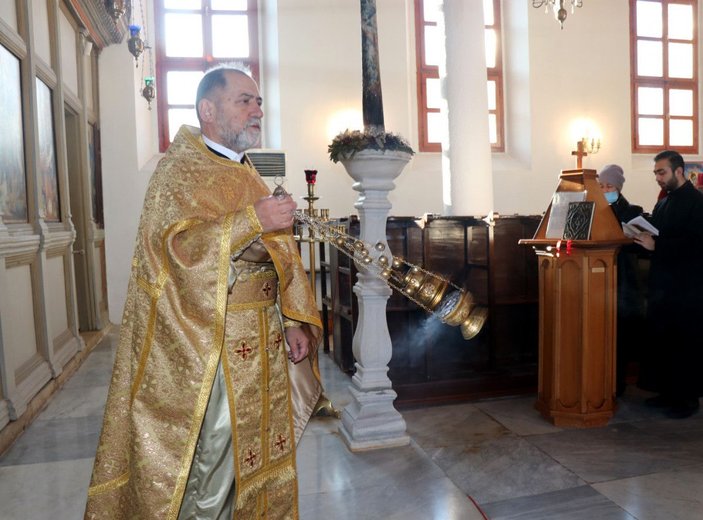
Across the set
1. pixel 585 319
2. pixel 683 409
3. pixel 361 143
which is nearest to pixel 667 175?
pixel 585 319

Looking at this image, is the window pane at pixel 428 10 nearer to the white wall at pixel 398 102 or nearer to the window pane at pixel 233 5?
the white wall at pixel 398 102

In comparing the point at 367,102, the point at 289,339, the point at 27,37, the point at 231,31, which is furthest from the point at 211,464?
the point at 231,31

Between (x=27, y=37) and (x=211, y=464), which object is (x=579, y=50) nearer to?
(x=27, y=37)

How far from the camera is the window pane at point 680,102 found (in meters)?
10.6

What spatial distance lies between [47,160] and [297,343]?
13.7 ft

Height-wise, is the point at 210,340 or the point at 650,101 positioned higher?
the point at 650,101

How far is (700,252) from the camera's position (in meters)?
3.94

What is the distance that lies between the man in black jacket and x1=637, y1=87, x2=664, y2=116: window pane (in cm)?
742

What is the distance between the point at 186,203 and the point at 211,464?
0.88 meters

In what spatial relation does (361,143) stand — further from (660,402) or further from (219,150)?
(660,402)

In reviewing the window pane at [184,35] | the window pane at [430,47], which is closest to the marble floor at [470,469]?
the window pane at [184,35]

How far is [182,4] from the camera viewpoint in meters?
9.09

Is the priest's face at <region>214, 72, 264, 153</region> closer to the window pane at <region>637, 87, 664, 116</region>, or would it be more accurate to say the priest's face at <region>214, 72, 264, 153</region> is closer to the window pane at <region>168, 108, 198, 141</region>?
the window pane at <region>168, 108, 198, 141</region>

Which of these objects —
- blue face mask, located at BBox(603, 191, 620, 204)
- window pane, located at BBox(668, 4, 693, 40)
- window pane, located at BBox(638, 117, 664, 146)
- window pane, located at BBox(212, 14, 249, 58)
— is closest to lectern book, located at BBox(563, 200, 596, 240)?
blue face mask, located at BBox(603, 191, 620, 204)
